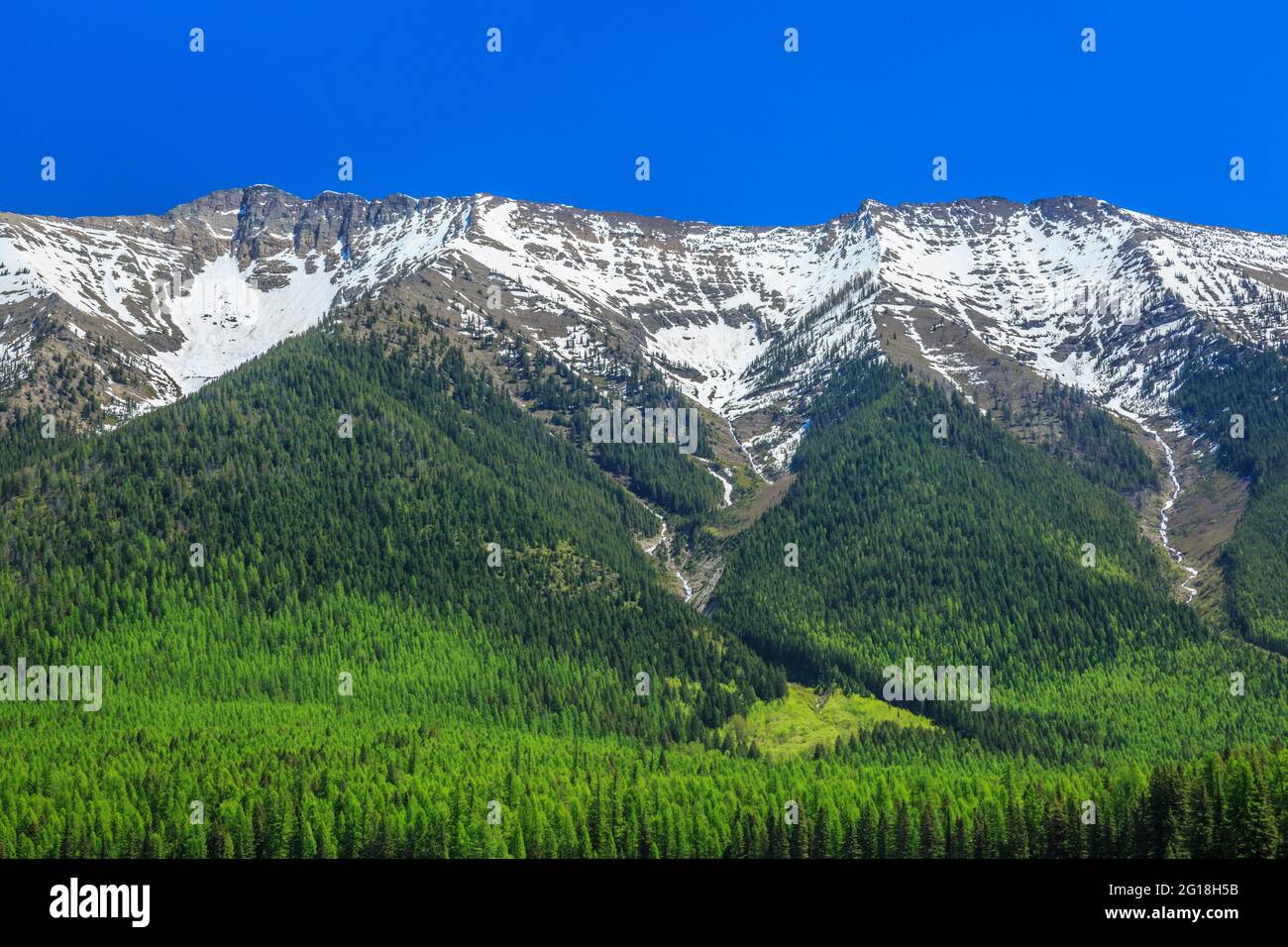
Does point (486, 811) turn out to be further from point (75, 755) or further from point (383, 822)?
point (75, 755)

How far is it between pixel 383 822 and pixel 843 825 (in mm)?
54882

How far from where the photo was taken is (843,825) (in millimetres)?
155875
